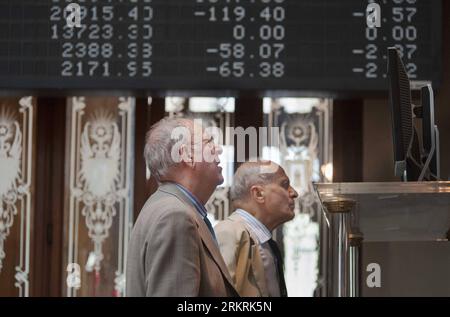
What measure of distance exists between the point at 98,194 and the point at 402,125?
200 cm

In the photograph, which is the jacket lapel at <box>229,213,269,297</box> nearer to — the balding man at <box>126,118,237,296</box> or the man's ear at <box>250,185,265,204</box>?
the man's ear at <box>250,185,265,204</box>

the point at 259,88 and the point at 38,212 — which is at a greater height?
the point at 259,88

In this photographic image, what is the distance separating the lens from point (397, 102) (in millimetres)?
1796

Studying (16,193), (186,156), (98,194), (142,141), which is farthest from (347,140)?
(186,156)

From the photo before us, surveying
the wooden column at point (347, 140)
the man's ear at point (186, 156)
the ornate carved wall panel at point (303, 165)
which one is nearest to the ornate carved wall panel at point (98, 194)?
the ornate carved wall panel at point (303, 165)

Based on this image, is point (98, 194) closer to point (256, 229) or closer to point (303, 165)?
point (303, 165)

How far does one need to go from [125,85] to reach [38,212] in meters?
0.63

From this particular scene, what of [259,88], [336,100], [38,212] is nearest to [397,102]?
[259,88]

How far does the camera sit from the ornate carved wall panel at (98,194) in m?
3.60

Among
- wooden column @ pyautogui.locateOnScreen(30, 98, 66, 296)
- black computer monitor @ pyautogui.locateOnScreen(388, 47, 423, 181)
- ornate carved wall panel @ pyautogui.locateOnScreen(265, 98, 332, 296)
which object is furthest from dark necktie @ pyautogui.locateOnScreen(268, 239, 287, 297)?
wooden column @ pyautogui.locateOnScreen(30, 98, 66, 296)

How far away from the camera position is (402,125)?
178 centimetres

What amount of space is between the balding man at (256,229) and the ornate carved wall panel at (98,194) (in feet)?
5.05

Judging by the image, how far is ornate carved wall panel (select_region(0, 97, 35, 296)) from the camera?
3602 mm

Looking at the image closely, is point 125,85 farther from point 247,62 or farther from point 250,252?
point 250,252
